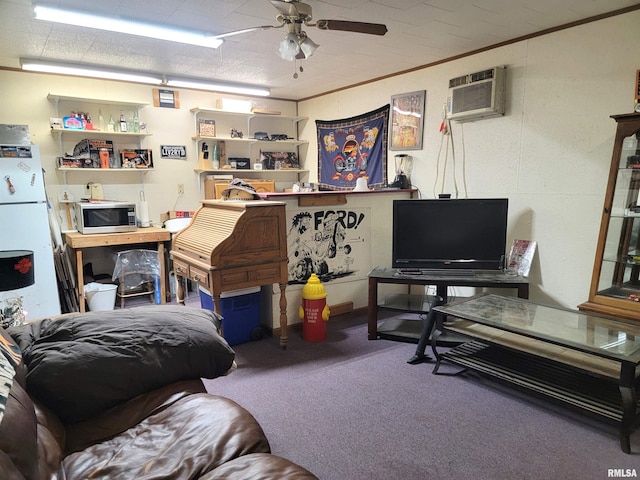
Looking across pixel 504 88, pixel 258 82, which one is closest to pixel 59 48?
pixel 258 82

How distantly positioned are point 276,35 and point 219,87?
2.00m

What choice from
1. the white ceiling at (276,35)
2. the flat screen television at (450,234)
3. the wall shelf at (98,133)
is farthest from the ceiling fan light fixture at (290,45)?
the wall shelf at (98,133)

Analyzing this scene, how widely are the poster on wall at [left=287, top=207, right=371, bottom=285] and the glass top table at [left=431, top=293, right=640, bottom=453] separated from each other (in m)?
1.28

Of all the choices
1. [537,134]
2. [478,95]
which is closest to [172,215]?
[478,95]

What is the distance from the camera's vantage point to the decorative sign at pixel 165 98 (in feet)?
15.9

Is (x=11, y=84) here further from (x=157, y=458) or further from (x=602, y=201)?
(x=602, y=201)

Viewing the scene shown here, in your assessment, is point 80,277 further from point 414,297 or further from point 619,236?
point 619,236

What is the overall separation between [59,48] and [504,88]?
3.91 m

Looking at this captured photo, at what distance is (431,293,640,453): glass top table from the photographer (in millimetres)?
2025

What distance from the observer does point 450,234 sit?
3.41 m

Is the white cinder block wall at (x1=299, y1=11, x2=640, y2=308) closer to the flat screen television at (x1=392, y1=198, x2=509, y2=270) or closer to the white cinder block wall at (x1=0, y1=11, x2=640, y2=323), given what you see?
the white cinder block wall at (x1=0, y1=11, x2=640, y2=323)

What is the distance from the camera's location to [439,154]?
407 centimetres

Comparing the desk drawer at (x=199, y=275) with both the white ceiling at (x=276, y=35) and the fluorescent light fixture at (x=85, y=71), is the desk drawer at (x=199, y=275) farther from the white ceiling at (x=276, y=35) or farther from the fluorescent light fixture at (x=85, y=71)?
the fluorescent light fixture at (x=85, y=71)

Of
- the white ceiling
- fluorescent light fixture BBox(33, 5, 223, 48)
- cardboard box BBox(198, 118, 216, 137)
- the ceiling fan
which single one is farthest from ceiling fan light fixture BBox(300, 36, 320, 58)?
cardboard box BBox(198, 118, 216, 137)
